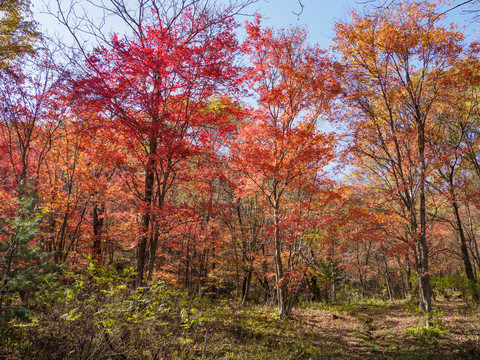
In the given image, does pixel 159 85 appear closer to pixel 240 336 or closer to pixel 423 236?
pixel 240 336

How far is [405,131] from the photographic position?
975 cm

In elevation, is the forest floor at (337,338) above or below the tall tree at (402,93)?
below

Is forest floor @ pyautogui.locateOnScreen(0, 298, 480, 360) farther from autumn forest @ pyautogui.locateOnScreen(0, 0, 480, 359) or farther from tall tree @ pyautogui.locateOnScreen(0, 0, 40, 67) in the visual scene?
tall tree @ pyautogui.locateOnScreen(0, 0, 40, 67)

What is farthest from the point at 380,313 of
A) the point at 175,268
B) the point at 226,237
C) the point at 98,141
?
the point at 98,141

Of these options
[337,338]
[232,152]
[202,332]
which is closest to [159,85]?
[232,152]

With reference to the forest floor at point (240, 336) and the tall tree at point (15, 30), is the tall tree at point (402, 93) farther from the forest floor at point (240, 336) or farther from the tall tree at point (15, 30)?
the tall tree at point (15, 30)

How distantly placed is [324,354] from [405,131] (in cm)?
831

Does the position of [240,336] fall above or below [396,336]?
above

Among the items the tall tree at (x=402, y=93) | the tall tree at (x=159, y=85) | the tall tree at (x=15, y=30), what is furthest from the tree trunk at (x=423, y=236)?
the tall tree at (x=15, y=30)

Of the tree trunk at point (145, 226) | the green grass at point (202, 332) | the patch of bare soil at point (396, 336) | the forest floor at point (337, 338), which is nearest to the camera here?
the green grass at point (202, 332)

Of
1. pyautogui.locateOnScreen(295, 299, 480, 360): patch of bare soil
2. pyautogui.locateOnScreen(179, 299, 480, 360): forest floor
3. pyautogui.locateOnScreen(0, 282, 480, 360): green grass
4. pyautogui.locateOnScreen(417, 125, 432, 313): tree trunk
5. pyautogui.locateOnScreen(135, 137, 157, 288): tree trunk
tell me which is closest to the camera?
pyautogui.locateOnScreen(0, 282, 480, 360): green grass

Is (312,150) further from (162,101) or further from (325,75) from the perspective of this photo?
(162,101)

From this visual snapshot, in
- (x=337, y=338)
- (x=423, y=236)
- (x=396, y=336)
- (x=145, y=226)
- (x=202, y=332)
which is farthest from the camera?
(x=423, y=236)

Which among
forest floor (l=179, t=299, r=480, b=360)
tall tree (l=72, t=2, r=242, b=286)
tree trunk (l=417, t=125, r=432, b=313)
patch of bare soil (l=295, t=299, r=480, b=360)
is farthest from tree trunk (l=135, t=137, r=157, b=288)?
tree trunk (l=417, t=125, r=432, b=313)
